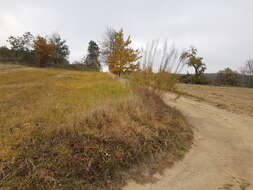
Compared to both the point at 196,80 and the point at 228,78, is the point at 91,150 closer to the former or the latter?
the point at 196,80

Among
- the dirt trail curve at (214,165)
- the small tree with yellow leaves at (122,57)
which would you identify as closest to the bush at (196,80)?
the small tree with yellow leaves at (122,57)

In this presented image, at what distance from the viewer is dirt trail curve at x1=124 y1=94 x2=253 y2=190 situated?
1.40 meters

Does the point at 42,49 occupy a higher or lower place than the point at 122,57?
higher

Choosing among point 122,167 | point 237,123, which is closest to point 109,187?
point 122,167

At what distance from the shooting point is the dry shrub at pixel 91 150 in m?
1.25

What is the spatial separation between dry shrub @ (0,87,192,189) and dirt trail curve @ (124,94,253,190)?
8.5 inches

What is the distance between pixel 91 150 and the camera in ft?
5.11

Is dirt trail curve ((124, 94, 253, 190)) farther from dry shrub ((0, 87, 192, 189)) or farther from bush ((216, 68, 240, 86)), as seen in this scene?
bush ((216, 68, 240, 86))

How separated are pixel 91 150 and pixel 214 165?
168 cm

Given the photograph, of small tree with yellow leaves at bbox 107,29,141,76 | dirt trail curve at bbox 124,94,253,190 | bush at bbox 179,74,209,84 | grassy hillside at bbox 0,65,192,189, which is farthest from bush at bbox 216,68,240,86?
grassy hillside at bbox 0,65,192,189

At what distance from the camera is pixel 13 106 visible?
289 cm

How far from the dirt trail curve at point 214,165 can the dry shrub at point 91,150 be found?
0.70ft

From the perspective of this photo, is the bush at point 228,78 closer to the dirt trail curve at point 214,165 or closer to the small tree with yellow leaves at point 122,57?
the small tree with yellow leaves at point 122,57

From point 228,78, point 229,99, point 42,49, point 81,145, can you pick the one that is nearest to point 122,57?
point 81,145
